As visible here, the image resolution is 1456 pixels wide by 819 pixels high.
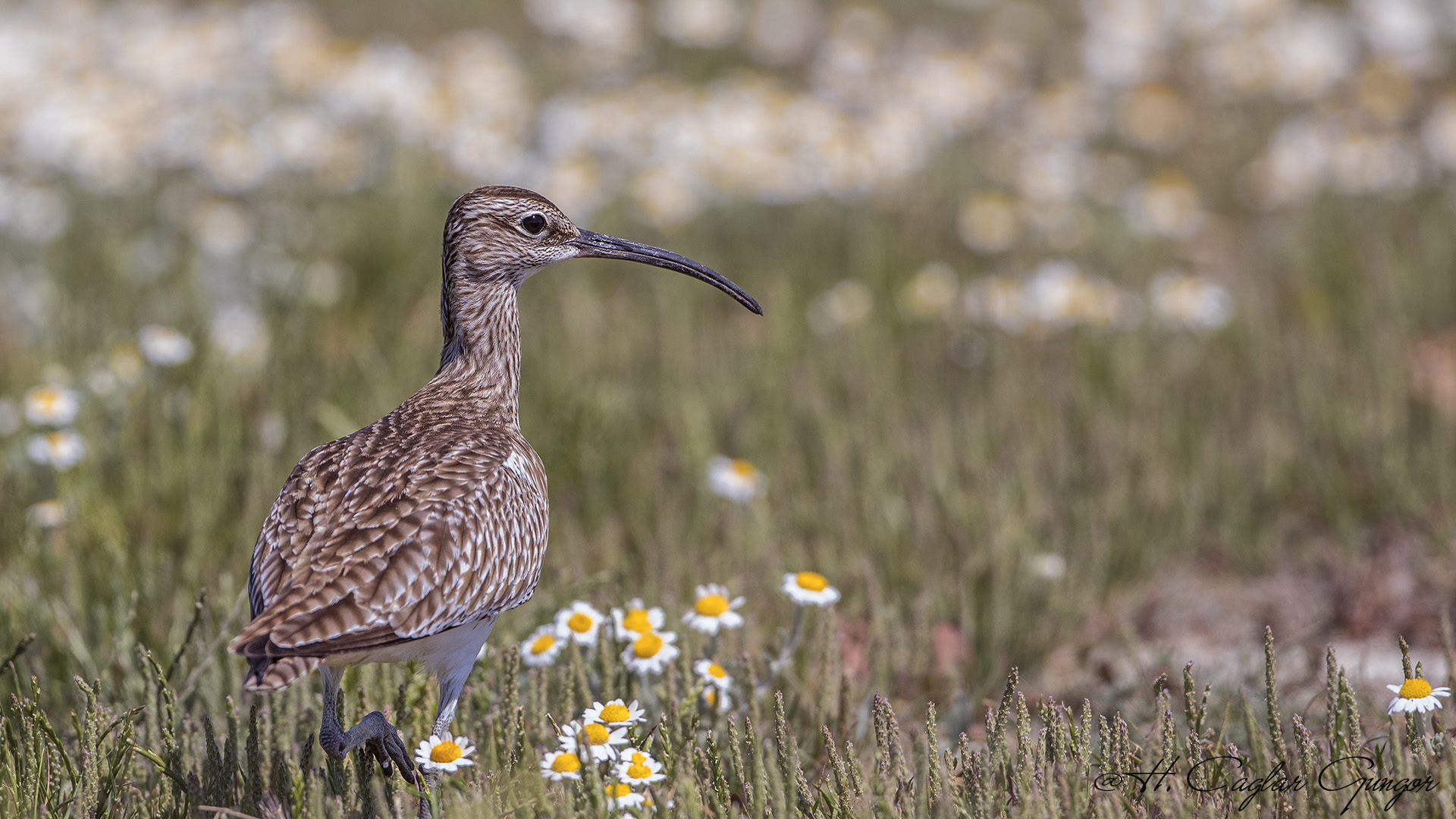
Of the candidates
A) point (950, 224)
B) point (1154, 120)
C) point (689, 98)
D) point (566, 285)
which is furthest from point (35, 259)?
point (1154, 120)

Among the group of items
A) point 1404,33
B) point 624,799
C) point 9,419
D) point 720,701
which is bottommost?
point 624,799

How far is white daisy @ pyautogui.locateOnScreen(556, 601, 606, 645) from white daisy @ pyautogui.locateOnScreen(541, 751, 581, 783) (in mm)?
677

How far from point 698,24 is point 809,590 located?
31.0ft

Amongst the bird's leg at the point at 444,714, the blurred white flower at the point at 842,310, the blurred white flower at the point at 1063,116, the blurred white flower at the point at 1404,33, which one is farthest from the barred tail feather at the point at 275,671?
the blurred white flower at the point at 1404,33

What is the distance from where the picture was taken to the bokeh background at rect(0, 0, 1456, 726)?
5070 mm

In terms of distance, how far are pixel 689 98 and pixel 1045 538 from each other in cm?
553

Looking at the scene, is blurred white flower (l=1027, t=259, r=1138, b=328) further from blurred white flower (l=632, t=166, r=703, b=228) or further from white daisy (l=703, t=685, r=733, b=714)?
white daisy (l=703, t=685, r=733, b=714)

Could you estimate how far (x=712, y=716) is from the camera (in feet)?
13.1

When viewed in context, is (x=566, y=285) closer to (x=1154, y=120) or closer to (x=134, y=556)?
(x=134, y=556)

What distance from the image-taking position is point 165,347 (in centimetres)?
562

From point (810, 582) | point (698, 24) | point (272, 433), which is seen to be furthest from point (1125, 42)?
point (810, 582)

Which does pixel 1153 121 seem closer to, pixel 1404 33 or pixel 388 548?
pixel 1404 33

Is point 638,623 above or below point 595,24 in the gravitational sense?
below

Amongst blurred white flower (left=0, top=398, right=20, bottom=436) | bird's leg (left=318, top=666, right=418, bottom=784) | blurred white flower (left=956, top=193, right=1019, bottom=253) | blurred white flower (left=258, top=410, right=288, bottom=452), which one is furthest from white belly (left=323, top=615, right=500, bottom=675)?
blurred white flower (left=956, top=193, right=1019, bottom=253)
